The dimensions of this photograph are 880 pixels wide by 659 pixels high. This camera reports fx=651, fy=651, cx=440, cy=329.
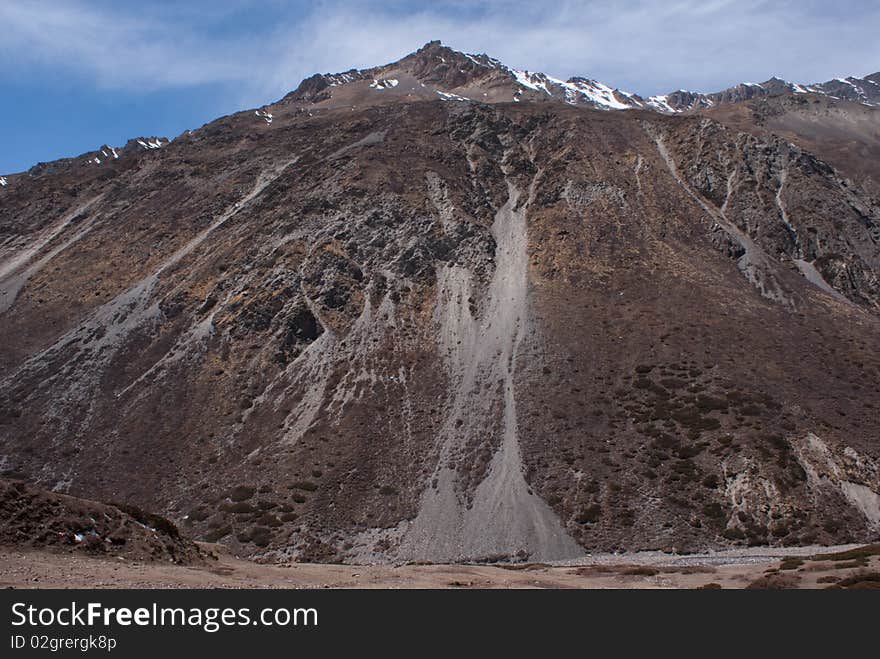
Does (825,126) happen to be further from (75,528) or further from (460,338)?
(75,528)

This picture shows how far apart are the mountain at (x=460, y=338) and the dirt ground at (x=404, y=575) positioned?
1270 cm

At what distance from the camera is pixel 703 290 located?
72.9 m

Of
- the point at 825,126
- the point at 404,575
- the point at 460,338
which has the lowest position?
the point at 404,575

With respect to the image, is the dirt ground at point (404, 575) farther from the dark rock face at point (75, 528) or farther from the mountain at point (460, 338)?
the mountain at point (460, 338)

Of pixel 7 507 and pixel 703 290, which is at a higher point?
pixel 703 290

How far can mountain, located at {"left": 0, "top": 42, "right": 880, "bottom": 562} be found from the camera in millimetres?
49344

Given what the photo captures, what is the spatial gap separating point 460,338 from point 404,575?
4338 cm

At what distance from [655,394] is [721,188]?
5032 centimetres

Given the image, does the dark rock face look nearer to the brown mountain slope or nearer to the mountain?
the mountain

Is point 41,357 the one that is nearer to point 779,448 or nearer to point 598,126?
point 779,448

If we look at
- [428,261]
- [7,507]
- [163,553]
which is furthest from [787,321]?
[7,507]

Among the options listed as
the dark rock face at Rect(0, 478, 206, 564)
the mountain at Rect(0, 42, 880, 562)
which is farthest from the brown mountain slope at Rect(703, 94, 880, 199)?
the dark rock face at Rect(0, 478, 206, 564)

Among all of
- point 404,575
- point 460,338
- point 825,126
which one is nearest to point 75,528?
point 404,575

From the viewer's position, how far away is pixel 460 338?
71625 mm
